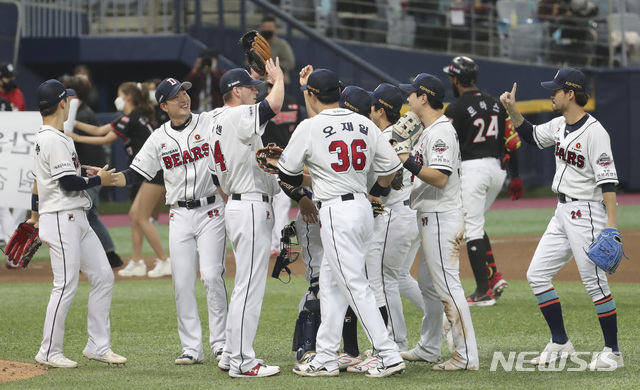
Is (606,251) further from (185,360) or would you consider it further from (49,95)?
(49,95)

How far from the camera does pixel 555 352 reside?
21.6 feet

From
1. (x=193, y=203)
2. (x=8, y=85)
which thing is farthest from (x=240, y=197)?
(x=8, y=85)

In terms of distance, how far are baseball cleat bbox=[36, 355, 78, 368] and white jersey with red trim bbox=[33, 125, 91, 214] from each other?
38.7 inches

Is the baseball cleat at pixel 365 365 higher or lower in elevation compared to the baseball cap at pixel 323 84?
lower

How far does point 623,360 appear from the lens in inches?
253

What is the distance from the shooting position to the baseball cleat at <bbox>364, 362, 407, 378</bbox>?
233 inches

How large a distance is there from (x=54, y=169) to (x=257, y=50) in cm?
154

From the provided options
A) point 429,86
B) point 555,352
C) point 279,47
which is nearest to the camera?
point 429,86

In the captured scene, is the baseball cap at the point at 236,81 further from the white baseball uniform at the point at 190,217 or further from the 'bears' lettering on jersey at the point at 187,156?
the 'bears' lettering on jersey at the point at 187,156

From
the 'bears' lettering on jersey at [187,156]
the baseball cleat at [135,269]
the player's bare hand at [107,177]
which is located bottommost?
the baseball cleat at [135,269]

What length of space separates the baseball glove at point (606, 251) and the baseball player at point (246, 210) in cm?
205

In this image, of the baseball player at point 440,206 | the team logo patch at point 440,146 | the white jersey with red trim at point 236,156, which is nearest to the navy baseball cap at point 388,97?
the baseball player at point 440,206

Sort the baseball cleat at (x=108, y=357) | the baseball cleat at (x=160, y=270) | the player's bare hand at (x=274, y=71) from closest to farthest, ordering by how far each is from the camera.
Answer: the player's bare hand at (x=274, y=71), the baseball cleat at (x=108, y=357), the baseball cleat at (x=160, y=270)

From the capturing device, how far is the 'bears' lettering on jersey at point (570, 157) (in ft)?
20.8
